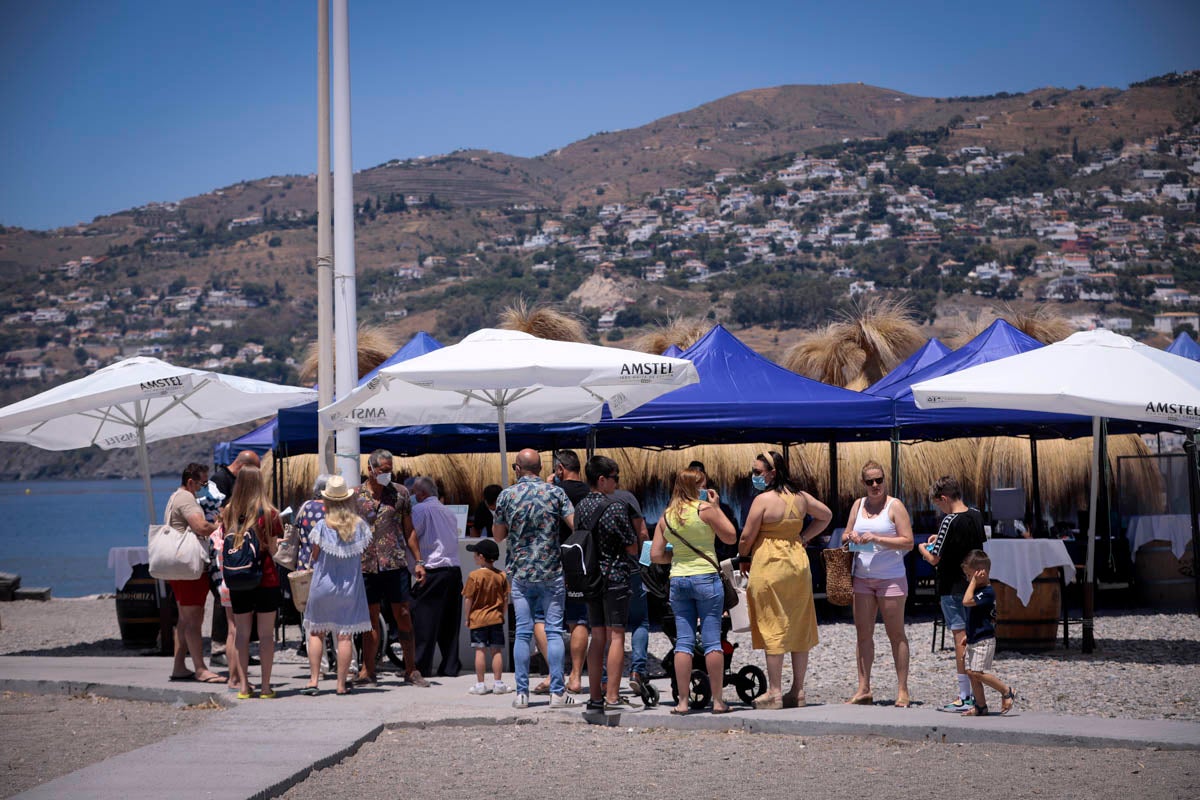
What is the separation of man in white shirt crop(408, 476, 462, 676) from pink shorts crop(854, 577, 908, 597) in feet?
Answer: 10.5

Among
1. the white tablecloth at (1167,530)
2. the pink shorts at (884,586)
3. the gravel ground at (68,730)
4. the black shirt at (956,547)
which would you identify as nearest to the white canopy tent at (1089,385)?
the black shirt at (956,547)

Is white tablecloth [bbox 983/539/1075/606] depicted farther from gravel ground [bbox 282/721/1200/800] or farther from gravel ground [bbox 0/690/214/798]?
gravel ground [bbox 0/690/214/798]

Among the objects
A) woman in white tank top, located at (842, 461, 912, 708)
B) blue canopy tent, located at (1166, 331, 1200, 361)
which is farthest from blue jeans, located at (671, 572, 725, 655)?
blue canopy tent, located at (1166, 331, 1200, 361)

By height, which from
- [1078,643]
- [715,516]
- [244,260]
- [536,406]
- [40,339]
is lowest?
[1078,643]

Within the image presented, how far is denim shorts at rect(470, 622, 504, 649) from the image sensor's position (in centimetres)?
925

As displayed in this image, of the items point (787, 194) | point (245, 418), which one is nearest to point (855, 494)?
point (245, 418)

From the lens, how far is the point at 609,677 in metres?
8.21

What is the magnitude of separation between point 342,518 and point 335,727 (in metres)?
1.54

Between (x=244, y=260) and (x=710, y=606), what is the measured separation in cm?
15169

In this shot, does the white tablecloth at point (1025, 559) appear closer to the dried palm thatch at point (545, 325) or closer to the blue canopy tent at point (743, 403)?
the blue canopy tent at point (743, 403)

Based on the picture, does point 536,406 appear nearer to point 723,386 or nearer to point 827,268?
point 723,386

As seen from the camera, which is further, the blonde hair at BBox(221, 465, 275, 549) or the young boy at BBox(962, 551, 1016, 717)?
the blonde hair at BBox(221, 465, 275, 549)

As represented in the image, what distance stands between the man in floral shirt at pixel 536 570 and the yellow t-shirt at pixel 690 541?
75 cm

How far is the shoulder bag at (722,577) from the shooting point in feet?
26.1
